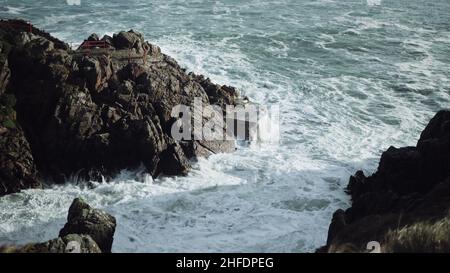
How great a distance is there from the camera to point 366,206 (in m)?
19.5

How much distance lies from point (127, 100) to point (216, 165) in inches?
232

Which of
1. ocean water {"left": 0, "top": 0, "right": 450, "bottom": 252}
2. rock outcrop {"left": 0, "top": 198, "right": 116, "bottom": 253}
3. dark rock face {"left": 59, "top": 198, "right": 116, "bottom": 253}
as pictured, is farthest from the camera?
ocean water {"left": 0, "top": 0, "right": 450, "bottom": 252}

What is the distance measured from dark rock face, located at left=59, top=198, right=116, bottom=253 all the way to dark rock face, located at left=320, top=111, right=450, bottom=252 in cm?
788

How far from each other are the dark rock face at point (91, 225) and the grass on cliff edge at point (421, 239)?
32.2 ft

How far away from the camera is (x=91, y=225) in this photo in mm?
17297

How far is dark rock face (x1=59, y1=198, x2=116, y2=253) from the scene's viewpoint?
17156 mm

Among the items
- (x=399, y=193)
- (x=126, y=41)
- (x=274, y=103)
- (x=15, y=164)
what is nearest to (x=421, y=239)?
(x=399, y=193)

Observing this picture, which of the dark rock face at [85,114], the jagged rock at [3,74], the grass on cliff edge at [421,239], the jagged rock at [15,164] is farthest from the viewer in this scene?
the jagged rock at [3,74]

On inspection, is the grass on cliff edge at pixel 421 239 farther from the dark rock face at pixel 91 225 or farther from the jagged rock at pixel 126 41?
the jagged rock at pixel 126 41

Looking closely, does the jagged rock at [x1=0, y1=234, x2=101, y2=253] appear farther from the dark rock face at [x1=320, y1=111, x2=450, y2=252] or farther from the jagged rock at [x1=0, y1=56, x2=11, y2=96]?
the jagged rock at [x1=0, y1=56, x2=11, y2=96]

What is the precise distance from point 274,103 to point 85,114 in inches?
541

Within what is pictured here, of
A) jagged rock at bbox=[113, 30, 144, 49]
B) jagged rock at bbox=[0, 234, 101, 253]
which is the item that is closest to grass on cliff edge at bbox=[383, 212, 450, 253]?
jagged rock at bbox=[0, 234, 101, 253]

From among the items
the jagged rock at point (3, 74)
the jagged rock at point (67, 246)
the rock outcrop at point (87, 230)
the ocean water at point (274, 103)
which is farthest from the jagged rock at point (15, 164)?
the jagged rock at point (67, 246)

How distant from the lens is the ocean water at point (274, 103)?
2050cm
